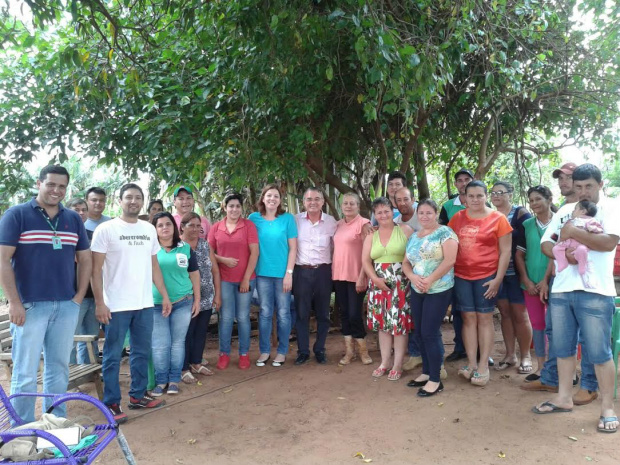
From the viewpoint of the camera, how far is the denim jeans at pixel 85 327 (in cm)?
491

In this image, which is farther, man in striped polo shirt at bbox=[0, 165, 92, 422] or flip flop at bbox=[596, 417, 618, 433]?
flip flop at bbox=[596, 417, 618, 433]

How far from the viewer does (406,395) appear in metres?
4.34

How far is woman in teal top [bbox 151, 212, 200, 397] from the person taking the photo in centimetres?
445

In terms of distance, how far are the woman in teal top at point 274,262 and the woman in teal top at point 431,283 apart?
4.64 ft

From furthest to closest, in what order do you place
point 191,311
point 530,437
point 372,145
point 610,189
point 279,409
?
point 610,189 → point 372,145 → point 191,311 → point 279,409 → point 530,437

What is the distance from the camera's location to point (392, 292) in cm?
474

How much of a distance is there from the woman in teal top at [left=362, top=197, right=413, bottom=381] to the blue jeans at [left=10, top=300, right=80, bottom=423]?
2.67 m

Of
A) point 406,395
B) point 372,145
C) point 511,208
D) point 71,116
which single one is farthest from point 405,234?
point 71,116

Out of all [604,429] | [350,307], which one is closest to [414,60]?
[350,307]

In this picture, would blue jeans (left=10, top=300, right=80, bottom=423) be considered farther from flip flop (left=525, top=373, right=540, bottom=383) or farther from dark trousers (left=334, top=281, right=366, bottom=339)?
flip flop (left=525, top=373, right=540, bottom=383)

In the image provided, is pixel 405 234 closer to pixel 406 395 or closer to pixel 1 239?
pixel 406 395

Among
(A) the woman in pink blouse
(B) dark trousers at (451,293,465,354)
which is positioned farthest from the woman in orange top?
(A) the woman in pink blouse

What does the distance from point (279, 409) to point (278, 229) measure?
1881 millimetres

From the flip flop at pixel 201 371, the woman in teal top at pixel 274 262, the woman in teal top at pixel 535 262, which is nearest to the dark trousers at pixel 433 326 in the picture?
the woman in teal top at pixel 535 262
